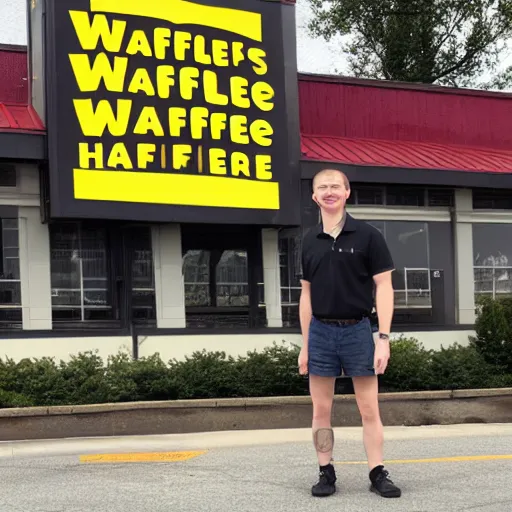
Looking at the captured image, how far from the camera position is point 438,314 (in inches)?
530

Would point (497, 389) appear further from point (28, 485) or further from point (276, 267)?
point (28, 485)

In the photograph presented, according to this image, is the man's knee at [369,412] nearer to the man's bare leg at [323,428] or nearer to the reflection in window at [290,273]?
the man's bare leg at [323,428]

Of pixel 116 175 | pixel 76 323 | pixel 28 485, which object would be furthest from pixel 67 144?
pixel 28 485

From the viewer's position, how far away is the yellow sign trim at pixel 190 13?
448 inches

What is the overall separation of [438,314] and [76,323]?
5.55 m

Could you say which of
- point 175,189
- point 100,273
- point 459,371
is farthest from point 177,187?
point 459,371

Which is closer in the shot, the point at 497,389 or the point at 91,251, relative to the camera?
the point at 497,389

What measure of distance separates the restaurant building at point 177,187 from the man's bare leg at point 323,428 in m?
5.89

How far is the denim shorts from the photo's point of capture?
17.9ft

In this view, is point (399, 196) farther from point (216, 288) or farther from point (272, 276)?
point (216, 288)

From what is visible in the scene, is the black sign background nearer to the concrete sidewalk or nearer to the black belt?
the concrete sidewalk

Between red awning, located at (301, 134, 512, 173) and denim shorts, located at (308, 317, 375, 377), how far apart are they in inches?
281

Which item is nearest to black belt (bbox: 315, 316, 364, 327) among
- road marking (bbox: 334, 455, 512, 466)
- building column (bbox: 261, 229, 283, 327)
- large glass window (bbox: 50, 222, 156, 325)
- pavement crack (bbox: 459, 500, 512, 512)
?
pavement crack (bbox: 459, 500, 512, 512)

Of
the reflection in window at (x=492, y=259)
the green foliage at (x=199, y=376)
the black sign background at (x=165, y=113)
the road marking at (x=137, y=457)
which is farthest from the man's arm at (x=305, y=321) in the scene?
the reflection in window at (x=492, y=259)
